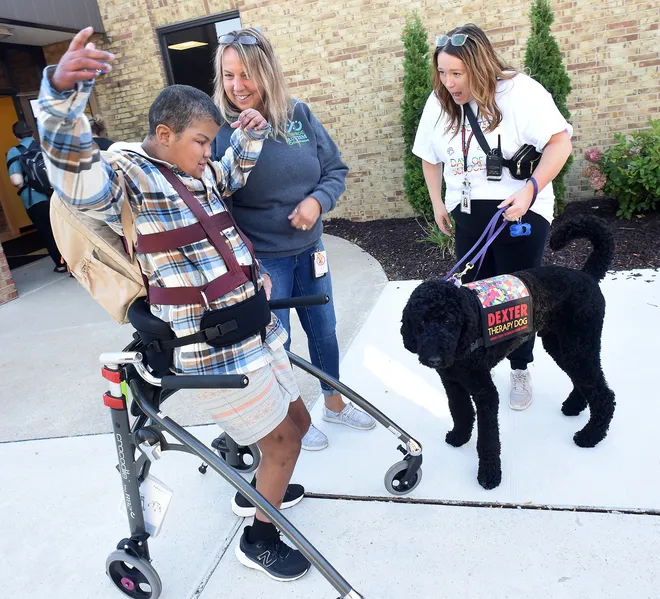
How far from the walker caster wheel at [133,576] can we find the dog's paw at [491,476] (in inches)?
57.6

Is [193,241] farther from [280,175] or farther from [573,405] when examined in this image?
[573,405]

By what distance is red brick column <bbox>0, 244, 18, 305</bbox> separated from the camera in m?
6.12

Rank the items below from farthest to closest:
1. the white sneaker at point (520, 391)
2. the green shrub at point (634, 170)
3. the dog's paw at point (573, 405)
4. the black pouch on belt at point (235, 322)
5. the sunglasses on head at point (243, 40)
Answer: the green shrub at point (634, 170), the white sneaker at point (520, 391), the dog's paw at point (573, 405), the sunglasses on head at point (243, 40), the black pouch on belt at point (235, 322)

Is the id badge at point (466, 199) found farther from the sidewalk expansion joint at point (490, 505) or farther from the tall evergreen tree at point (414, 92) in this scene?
the tall evergreen tree at point (414, 92)

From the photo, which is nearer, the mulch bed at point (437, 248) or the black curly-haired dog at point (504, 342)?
the black curly-haired dog at point (504, 342)

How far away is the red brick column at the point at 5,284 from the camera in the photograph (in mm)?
6121

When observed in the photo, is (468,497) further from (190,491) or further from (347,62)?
(347,62)

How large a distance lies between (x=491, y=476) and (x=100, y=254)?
6.32ft

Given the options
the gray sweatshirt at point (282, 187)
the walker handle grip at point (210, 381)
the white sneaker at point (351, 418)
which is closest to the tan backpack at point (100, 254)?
the walker handle grip at point (210, 381)

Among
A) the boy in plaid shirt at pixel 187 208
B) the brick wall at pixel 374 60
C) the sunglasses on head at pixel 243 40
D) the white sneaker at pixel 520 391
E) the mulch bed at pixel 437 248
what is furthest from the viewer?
the brick wall at pixel 374 60

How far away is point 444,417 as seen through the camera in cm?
311

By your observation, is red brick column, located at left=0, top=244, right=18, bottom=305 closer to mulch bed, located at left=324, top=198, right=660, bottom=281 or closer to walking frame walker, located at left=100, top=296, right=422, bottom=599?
mulch bed, located at left=324, top=198, right=660, bottom=281

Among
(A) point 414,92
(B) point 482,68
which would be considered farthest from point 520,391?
(A) point 414,92

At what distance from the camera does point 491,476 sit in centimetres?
248
